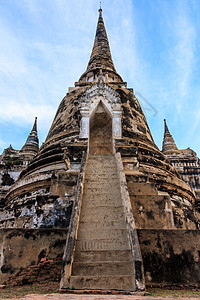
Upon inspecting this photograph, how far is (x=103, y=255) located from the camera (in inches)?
126

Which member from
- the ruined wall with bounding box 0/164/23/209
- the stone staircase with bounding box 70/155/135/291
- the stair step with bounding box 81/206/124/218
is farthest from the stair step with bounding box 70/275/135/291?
the ruined wall with bounding box 0/164/23/209

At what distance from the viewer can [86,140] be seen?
22.7ft

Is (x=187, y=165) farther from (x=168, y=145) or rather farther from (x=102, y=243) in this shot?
(x=102, y=243)

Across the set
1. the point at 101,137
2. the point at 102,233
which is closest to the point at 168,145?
the point at 101,137

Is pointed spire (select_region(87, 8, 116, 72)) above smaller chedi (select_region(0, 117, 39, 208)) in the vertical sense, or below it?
above

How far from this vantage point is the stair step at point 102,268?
2.94 m

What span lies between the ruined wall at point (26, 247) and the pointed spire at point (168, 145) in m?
11.4

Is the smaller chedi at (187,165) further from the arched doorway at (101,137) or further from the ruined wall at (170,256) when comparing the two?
the ruined wall at (170,256)

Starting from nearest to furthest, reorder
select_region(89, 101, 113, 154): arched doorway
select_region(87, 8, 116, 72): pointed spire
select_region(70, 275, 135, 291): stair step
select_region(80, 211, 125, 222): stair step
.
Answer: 1. select_region(70, 275, 135, 291): stair step
2. select_region(80, 211, 125, 222): stair step
3. select_region(89, 101, 113, 154): arched doorway
4. select_region(87, 8, 116, 72): pointed spire

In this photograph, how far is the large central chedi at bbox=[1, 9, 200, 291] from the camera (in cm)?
301

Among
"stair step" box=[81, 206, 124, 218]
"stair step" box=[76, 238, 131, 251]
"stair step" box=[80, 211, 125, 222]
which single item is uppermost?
"stair step" box=[81, 206, 124, 218]

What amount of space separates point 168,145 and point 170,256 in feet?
39.8

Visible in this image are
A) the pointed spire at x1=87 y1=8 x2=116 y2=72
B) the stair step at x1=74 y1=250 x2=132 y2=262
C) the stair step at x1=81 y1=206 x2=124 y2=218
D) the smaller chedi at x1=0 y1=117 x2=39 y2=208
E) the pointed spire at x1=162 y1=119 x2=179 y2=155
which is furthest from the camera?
the pointed spire at x1=162 y1=119 x2=179 y2=155

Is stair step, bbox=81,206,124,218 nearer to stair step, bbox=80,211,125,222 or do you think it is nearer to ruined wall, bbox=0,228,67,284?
stair step, bbox=80,211,125,222
